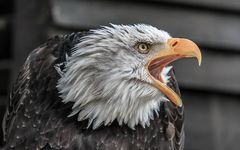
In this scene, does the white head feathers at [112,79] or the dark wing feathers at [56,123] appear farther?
the dark wing feathers at [56,123]

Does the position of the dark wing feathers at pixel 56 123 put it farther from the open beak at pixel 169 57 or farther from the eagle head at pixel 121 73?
the open beak at pixel 169 57

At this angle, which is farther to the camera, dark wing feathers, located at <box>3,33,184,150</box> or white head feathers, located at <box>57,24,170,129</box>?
dark wing feathers, located at <box>3,33,184,150</box>

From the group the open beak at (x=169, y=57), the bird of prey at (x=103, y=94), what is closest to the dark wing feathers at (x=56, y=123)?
the bird of prey at (x=103, y=94)

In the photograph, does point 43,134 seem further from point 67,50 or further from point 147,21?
point 147,21

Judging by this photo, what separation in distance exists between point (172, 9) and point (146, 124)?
1597 mm

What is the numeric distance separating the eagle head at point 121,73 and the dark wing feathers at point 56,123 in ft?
0.17

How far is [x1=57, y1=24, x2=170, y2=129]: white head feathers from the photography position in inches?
173

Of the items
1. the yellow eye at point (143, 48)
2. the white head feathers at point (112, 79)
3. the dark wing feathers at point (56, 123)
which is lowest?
the dark wing feathers at point (56, 123)

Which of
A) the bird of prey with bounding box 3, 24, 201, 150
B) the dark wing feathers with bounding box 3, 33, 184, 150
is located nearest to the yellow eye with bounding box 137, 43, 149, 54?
the bird of prey with bounding box 3, 24, 201, 150

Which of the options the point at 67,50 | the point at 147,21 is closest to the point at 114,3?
the point at 147,21

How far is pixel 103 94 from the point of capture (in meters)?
4.45

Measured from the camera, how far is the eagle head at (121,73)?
Answer: 4.37 meters

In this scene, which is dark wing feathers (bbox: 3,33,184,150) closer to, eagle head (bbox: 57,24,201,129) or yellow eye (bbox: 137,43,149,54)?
eagle head (bbox: 57,24,201,129)

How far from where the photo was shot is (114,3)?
5.94 metres
